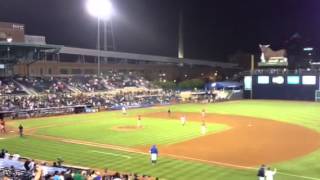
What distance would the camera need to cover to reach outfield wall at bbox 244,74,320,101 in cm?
6900

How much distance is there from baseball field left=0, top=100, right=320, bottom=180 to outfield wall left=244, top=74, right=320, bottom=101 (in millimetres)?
24336

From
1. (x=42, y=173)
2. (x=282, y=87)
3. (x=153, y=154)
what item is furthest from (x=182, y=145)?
(x=282, y=87)

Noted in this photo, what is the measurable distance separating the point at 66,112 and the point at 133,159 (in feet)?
99.9

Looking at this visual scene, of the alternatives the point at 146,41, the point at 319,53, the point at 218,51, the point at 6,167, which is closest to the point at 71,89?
the point at 146,41

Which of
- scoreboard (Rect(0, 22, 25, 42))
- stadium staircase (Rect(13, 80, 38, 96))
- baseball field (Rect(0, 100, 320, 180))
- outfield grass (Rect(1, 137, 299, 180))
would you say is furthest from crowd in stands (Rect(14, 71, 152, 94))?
outfield grass (Rect(1, 137, 299, 180))

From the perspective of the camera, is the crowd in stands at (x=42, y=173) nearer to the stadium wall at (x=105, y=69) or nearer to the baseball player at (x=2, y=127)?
the baseball player at (x=2, y=127)

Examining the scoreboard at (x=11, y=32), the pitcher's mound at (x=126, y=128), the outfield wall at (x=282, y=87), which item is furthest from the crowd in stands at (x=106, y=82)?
the pitcher's mound at (x=126, y=128)

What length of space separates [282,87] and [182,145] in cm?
4859

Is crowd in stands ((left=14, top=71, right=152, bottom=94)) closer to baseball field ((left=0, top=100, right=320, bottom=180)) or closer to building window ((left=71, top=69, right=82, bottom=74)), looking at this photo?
building window ((left=71, top=69, right=82, bottom=74))

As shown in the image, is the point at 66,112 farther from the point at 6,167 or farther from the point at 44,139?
the point at 6,167

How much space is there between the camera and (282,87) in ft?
239

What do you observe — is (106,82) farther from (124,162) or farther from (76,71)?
(124,162)

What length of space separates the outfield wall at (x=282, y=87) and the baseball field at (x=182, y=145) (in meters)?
24.3

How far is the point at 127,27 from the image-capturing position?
9231 centimetres
